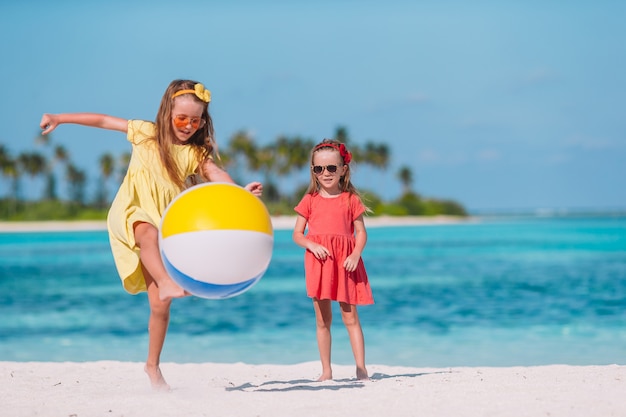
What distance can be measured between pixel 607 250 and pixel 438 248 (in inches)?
263

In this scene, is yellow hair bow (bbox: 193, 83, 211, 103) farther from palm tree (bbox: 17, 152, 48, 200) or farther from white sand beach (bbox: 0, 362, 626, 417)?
palm tree (bbox: 17, 152, 48, 200)

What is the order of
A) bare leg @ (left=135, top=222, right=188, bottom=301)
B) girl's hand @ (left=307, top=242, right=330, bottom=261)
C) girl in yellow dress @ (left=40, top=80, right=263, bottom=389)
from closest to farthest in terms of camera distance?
bare leg @ (left=135, top=222, right=188, bottom=301) < girl in yellow dress @ (left=40, top=80, right=263, bottom=389) < girl's hand @ (left=307, top=242, right=330, bottom=261)

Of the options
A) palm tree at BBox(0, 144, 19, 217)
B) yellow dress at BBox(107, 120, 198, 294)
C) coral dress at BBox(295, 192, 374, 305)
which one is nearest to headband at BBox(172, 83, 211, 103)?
yellow dress at BBox(107, 120, 198, 294)

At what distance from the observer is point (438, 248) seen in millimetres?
36281

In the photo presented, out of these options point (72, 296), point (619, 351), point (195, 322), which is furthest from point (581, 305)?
point (72, 296)

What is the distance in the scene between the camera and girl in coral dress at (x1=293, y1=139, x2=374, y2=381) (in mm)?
6027

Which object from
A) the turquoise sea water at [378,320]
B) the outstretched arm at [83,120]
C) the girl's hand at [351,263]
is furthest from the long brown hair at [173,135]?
the turquoise sea water at [378,320]

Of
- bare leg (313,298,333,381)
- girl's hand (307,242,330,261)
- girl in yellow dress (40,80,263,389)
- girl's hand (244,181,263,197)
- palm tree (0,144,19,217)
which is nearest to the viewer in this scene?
girl in yellow dress (40,80,263,389)

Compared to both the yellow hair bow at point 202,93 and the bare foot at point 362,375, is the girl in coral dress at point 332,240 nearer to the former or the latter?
the bare foot at point 362,375

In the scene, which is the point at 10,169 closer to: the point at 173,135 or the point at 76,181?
the point at 76,181

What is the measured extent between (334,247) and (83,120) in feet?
6.14

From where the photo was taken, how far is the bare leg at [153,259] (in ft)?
17.1

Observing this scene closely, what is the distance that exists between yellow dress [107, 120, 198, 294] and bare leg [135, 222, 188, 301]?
49mm

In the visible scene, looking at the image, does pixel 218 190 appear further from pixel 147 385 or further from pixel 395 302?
pixel 395 302
